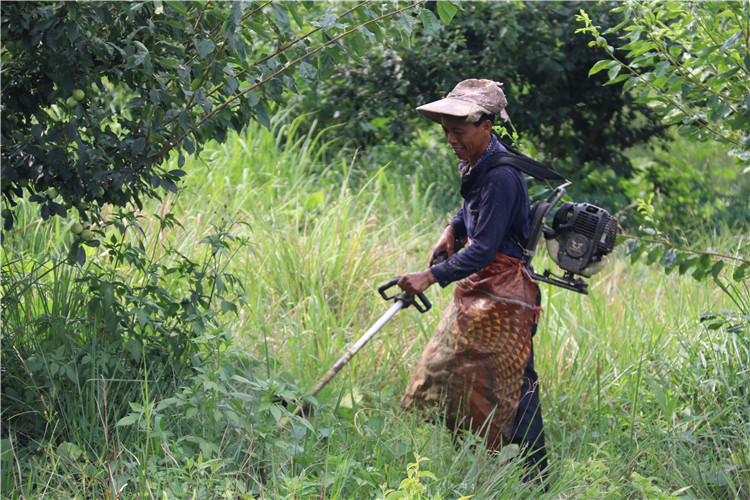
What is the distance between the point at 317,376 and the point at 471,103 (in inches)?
63.4

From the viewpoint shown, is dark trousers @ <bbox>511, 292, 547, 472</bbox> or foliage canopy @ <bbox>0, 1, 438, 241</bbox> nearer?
foliage canopy @ <bbox>0, 1, 438, 241</bbox>

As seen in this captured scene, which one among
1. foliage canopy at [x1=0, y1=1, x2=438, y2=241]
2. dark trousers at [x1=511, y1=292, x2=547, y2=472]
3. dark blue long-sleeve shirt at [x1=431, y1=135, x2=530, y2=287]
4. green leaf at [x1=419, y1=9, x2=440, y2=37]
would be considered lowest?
dark trousers at [x1=511, y1=292, x2=547, y2=472]

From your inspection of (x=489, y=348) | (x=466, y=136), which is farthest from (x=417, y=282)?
(x=466, y=136)

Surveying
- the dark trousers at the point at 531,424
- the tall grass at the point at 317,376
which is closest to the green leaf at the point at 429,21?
the tall grass at the point at 317,376

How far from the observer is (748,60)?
3201 mm

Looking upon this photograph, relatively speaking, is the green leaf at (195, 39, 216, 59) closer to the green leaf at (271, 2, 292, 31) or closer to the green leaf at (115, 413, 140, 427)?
the green leaf at (271, 2, 292, 31)

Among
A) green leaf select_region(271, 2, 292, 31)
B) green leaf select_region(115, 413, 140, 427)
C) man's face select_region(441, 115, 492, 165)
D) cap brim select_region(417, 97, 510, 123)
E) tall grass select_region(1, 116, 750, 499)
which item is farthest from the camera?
man's face select_region(441, 115, 492, 165)

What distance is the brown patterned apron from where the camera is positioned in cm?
328

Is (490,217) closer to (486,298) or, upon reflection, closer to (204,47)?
(486,298)

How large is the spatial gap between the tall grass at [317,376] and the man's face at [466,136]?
984 mm

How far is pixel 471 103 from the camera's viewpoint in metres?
3.15

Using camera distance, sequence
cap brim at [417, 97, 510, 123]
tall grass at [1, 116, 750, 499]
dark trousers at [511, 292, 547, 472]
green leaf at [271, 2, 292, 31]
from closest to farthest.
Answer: green leaf at [271, 2, 292, 31] → tall grass at [1, 116, 750, 499] → cap brim at [417, 97, 510, 123] → dark trousers at [511, 292, 547, 472]

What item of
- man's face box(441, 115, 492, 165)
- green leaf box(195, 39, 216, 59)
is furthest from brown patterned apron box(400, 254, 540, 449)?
green leaf box(195, 39, 216, 59)

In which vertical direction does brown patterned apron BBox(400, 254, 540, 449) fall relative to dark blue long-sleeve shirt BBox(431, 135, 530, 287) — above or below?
below
